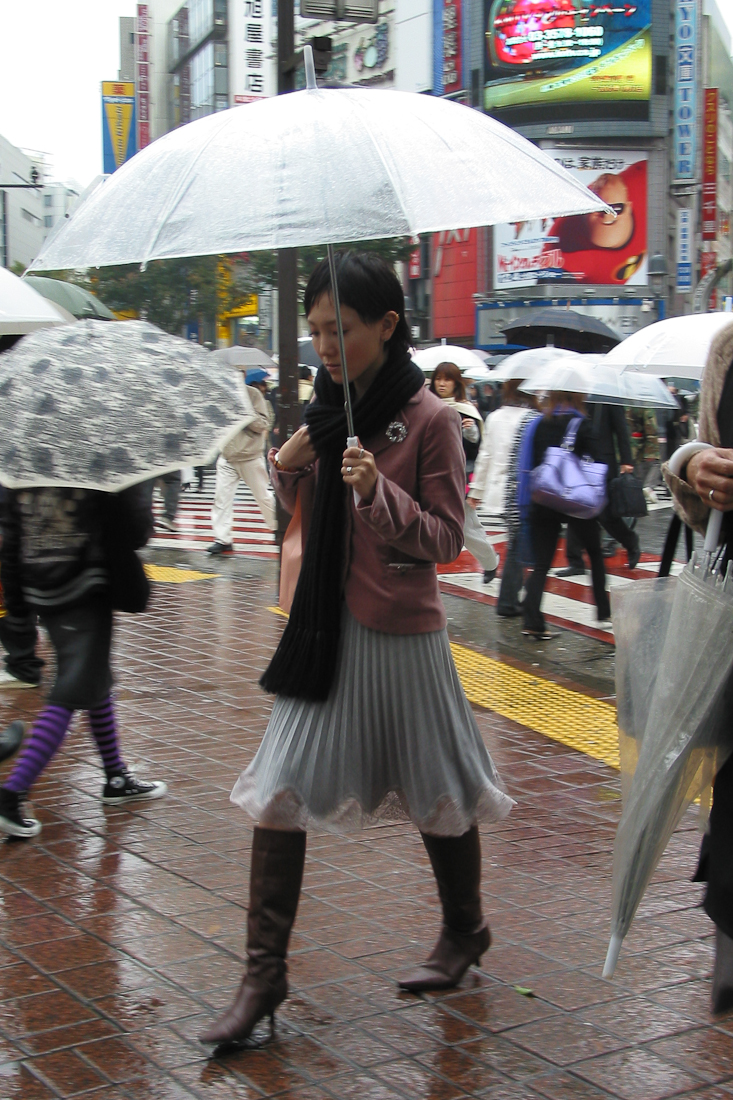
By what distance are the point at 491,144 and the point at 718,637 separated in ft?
5.10

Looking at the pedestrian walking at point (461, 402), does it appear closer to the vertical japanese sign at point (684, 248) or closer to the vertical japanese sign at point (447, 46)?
the vertical japanese sign at point (684, 248)

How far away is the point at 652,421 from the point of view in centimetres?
1468

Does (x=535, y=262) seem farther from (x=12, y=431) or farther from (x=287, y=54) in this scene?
(x=12, y=431)

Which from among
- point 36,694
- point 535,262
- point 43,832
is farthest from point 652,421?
point 535,262

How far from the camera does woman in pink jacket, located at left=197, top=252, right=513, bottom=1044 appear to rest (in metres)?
2.98

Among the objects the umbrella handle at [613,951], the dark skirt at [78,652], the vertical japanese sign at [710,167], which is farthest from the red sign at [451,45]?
the umbrella handle at [613,951]

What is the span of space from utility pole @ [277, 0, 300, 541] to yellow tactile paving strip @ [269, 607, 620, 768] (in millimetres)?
3521

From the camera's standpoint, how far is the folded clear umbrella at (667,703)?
96.9 inches

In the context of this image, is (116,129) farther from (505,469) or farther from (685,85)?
(505,469)

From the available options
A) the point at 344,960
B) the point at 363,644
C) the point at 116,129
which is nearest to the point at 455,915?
the point at 344,960

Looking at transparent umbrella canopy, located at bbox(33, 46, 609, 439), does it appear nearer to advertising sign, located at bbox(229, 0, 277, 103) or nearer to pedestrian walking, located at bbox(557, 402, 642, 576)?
pedestrian walking, located at bbox(557, 402, 642, 576)

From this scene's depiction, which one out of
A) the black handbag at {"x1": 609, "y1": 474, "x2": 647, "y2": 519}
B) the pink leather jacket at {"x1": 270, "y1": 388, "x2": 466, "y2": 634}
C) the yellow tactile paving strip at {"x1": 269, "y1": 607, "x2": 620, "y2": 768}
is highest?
the pink leather jacket at {"x1": 270, "y1": 388, "x2": 466, "y2": 634}

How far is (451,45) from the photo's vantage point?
4525 centimetres

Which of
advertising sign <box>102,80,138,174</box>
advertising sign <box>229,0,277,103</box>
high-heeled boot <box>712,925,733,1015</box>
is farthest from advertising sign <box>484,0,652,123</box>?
high-heeled boot <box>712,925,733,1015</box>
